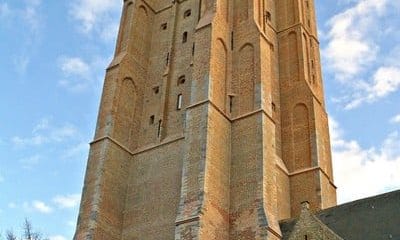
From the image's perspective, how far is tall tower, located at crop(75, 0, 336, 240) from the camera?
22.0 metres

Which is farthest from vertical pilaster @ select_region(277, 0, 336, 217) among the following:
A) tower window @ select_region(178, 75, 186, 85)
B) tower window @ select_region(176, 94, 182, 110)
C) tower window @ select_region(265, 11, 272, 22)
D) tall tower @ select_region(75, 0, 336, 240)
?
tower window @ select_region(176, 94, 182, 110)

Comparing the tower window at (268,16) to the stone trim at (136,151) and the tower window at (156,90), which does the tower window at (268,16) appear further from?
the stone trim at (136,151)

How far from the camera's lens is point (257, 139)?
22.9 metres

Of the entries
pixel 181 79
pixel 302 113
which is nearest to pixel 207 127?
pixel 181 79

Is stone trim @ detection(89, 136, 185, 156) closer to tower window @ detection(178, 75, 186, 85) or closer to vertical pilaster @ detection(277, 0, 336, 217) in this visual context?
tower window @ detection(178, 75, 186, 85)

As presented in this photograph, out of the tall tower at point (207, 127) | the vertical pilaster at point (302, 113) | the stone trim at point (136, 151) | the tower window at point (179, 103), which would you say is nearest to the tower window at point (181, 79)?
the tall tower at point (207, 127)

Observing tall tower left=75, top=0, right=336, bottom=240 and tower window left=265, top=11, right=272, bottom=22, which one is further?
tower window left=265, top=11, right=272, bottom=22

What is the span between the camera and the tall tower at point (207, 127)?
72.1 feet

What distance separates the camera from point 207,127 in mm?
22734

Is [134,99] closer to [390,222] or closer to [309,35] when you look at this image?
[309,35]

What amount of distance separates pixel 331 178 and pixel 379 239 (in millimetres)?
8540

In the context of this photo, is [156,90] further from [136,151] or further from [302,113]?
[302,113]

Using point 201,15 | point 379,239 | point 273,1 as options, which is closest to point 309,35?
point 273,1

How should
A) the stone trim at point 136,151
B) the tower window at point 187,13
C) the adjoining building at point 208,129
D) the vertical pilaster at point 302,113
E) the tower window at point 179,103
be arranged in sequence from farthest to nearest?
the tower window at point 187,13 → the tower window at point 179,103 → the vertical pilaster at point 302,113 → the stone trim at point 136,151 → the adjoining building at point 208,129
